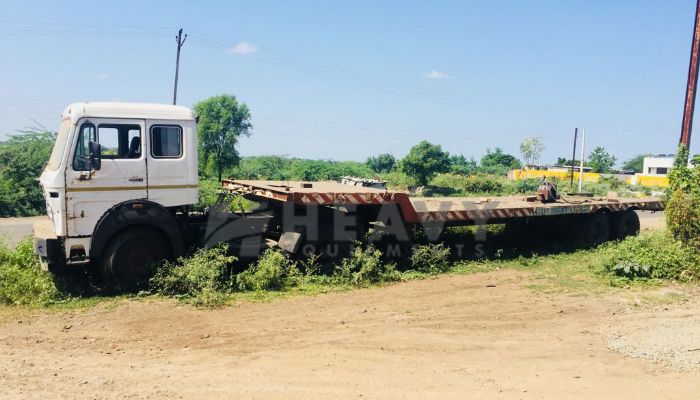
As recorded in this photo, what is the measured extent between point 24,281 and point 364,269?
5258 millimetres

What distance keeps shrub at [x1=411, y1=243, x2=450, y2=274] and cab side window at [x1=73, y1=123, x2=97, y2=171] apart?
592 cm

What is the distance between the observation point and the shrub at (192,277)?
24.8ft

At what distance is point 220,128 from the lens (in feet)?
105

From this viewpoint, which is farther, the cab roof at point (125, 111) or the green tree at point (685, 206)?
the green tree at point (685, 206)

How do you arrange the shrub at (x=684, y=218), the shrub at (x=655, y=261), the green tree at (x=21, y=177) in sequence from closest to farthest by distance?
the shrub at (x=655, y=261) < the shrub at (x=684, y=218) < the green tree at (x=21, y=177)

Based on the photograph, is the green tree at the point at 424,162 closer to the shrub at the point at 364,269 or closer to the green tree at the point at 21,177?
the green tree at the point at 21,177

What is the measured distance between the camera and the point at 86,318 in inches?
261

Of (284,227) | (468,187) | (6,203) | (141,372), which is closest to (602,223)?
(284,227)

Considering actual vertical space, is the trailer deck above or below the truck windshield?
below

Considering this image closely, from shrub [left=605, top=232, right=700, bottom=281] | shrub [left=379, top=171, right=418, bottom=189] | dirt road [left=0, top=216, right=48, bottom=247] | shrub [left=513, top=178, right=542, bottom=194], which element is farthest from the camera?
shrub [left=379, top=171, right=418, bottom=189]

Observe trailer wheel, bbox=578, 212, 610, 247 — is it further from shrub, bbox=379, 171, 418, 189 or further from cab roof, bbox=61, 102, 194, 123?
shrub, bbox=379, 171, 418, 189

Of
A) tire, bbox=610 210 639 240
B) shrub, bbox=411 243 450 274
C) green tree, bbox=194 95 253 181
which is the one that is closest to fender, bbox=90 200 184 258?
shrub, bbox=411 243 450 274

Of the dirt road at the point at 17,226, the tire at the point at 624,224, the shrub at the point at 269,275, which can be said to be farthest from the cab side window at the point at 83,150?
the tire at the point at 624,224

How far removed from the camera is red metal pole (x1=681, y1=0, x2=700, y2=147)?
2064 centimetres
